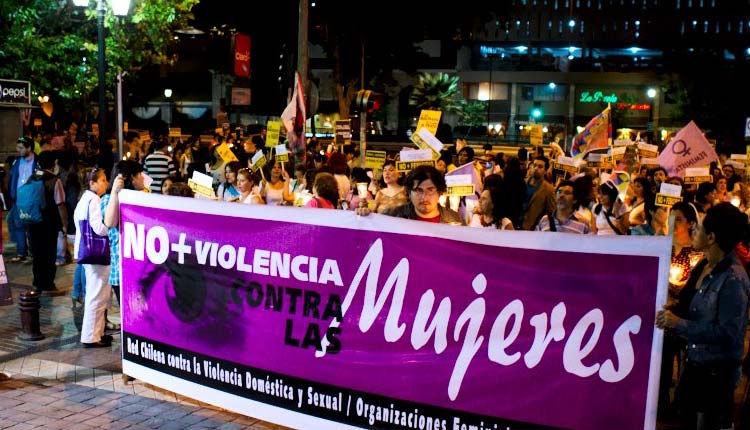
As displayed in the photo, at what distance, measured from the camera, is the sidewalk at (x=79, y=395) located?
6.35m

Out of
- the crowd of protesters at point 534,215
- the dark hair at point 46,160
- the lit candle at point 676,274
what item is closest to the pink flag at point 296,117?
the crowd of protesters at point 534,215

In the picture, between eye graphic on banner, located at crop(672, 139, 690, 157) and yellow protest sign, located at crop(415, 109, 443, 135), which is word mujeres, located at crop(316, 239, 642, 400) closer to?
yellow protest sign, located at crop(415, 109, 443, 135)

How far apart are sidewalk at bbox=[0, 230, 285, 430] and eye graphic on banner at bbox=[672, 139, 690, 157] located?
26.2 feet

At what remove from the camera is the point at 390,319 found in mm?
5406

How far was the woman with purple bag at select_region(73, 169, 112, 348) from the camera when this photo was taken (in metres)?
8.15

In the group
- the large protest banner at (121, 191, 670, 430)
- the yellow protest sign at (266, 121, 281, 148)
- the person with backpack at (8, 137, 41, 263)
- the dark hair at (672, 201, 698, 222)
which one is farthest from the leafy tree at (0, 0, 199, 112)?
the dark hair at (672, 201, 698, 222)

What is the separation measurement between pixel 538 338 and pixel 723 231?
1193 mm

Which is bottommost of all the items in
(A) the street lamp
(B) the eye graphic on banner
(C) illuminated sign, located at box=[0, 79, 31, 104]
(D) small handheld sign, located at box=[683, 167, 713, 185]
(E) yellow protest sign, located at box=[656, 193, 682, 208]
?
(E) yellow protest sign, located at box=[656, 193, 682, 208]

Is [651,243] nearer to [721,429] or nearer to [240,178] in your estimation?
[721,429]

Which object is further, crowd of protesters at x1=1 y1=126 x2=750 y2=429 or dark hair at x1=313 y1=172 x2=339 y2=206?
dark hair at x1=313 y1=172 x2=339 y2=206

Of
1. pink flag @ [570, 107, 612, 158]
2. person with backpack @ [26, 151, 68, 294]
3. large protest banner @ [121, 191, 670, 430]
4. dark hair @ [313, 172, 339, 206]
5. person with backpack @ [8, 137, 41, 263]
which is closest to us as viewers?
large protest banner @ [121, 191, 670, 430]

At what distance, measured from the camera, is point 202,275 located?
636 centimetres

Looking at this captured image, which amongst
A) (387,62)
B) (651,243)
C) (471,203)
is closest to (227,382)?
(651,243)

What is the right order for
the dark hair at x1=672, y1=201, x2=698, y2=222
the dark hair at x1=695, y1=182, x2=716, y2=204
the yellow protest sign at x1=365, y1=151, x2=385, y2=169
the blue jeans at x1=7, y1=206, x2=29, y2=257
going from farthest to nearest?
the blue jeans at x1=7, y1=206, x2=29, y2=257
the yellow protest sign at x1=365, y1=151, x2=385, y2=169
the dark hair at x1=695, y1=182, x2=716, y2=204
the dark hair at x1=672, y1=201, x2=698, y2=222
